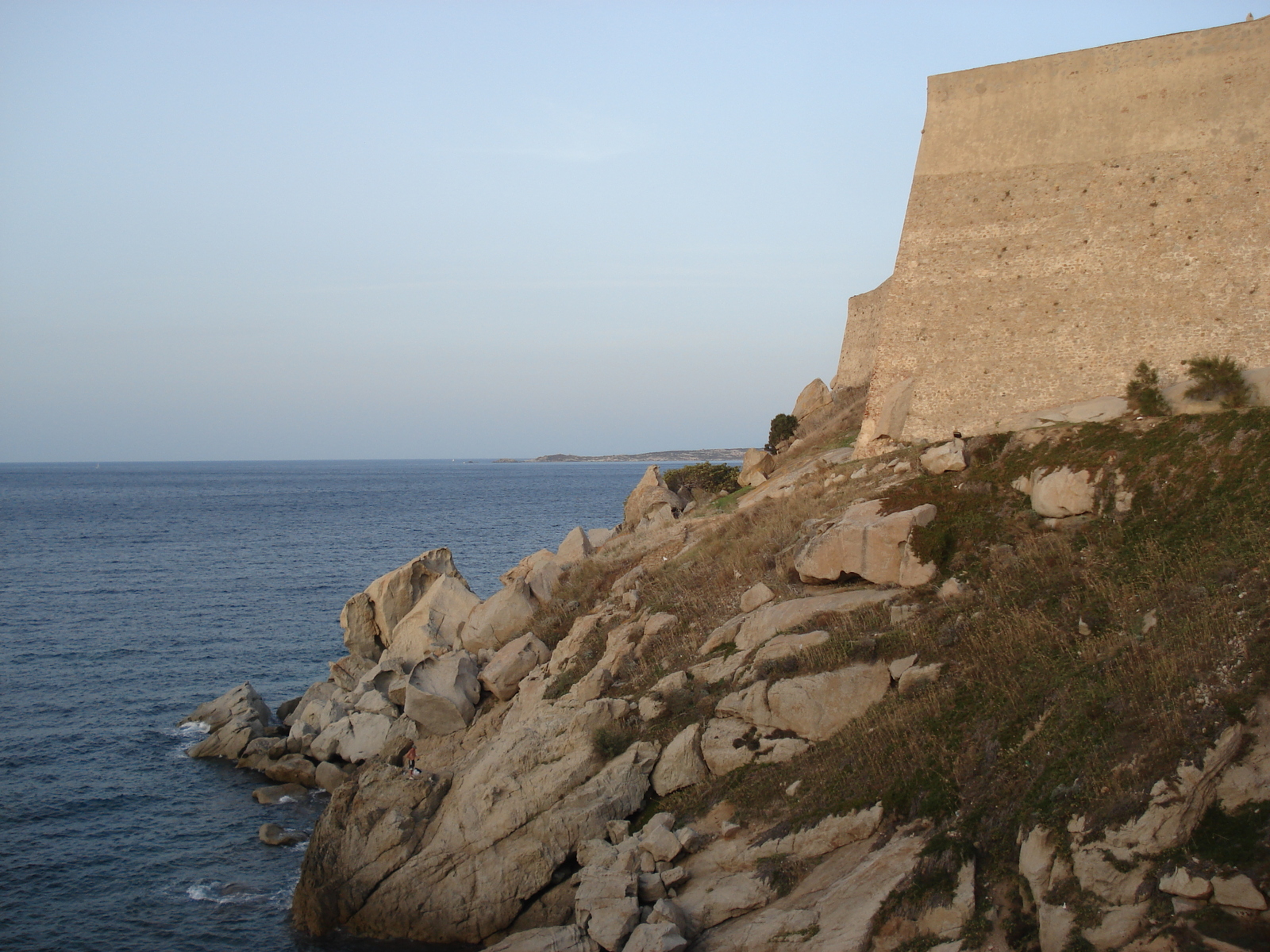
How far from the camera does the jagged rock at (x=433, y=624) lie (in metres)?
24.8

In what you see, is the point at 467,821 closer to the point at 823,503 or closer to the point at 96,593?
the point at 823,503

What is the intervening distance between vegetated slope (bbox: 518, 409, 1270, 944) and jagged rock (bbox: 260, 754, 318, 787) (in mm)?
11210

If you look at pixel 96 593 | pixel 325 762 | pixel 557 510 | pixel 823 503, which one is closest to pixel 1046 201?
pixel 823 503

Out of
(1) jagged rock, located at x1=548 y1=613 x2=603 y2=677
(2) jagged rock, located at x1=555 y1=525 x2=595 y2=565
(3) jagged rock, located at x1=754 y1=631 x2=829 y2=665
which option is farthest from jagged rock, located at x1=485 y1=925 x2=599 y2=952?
(2) jagged rock, located at x1=555 y1=525 x2=595 y2=565

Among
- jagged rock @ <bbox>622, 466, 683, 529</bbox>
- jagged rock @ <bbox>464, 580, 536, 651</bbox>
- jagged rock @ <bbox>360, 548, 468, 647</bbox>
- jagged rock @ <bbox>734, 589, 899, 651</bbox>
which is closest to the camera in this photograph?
jagged rock @ <bbox>734, 589, 899, 651</bbox>

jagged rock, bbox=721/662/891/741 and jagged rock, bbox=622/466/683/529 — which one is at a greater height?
jagged rock, bbox=622/466/683/529

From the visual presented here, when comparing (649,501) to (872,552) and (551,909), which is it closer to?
(872,552)

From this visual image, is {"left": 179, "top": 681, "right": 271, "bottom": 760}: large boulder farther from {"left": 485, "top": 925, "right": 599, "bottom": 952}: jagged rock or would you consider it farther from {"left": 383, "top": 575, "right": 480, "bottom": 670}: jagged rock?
{"left": 485, "top": 925, "right": 599, "bottom": 952}: jagged rock

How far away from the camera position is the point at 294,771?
2330 centimetres

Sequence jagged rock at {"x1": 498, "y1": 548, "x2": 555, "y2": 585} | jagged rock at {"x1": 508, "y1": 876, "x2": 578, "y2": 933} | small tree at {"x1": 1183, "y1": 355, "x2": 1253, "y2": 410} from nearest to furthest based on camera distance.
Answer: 1. jagged rock at {"x1": 508, "y1": 876, "x2": 578, "y2": 933}
2. small tree at {"x1": 1183, "y1": 355, "x2": 1253, "y2": 410}
3. jagged rock at {"x1": 498, "y1": 548, "x2": 555, "y2": 585}

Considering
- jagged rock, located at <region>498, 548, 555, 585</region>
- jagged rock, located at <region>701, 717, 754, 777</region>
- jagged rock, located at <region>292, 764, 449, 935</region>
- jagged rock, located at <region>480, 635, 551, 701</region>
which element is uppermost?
jagged rock, located at <region>498, 548, 555, 585</region>

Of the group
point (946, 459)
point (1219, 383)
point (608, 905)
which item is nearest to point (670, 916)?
point (608, 905)

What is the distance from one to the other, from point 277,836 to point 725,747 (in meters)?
12.0

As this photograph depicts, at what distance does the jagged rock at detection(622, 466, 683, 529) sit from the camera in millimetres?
36684
